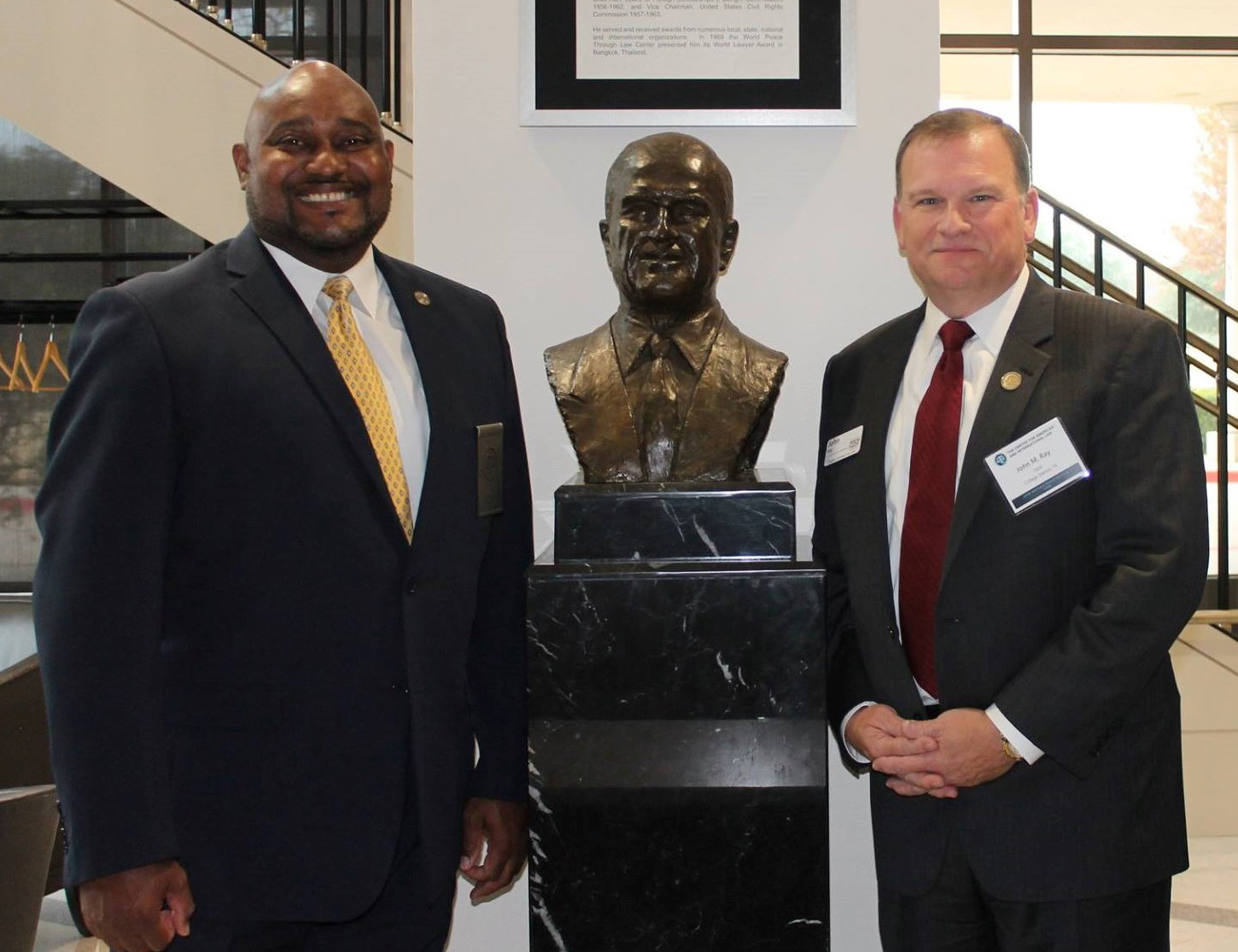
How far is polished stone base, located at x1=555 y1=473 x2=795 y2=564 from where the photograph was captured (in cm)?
204

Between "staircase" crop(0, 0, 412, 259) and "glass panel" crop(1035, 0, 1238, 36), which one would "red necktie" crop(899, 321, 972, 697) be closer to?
"staircase" crop(0, 0, 412, 259)

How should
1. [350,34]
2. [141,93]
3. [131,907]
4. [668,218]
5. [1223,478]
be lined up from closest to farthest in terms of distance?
[131,907] < [668,218] < [141,93] < [1223,478] < [350,34]

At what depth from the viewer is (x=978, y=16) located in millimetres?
6133

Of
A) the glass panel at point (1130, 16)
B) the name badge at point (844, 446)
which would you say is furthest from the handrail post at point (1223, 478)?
the name badge at point (844, 446)

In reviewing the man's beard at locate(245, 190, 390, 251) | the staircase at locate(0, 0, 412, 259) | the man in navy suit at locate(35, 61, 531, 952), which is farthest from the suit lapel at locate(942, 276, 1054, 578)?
the staircase at locate(0, 0, 412, 259)

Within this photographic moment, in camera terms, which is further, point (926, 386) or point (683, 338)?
point (683, 338)

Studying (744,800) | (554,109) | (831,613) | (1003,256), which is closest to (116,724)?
(744,800)

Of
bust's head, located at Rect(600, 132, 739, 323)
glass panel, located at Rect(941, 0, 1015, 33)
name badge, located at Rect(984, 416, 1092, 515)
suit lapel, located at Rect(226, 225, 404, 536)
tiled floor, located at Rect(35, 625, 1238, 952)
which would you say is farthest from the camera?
glass panel, located at Rect(941, 0, 1015, 33)

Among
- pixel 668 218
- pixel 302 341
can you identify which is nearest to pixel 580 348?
pixel 668 218

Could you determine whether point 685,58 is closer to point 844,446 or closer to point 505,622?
point 844,446

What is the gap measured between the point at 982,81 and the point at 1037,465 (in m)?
4.94

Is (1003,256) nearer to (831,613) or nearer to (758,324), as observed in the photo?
(831,613)

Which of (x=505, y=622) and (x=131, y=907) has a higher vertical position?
(x=505, y=622)

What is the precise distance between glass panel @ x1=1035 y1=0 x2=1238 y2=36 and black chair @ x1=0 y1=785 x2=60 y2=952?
5.53m
